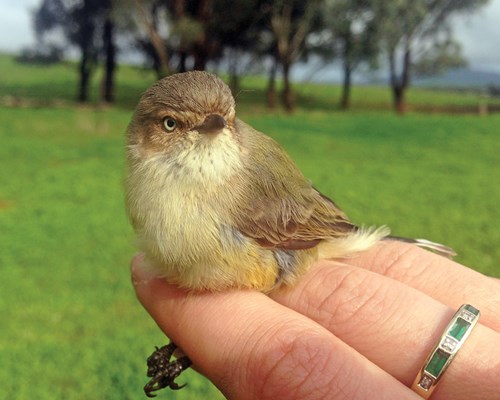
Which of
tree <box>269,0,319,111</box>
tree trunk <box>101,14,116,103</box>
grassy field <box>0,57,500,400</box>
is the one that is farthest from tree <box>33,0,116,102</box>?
grassy field <box>0,57,500,400</box>

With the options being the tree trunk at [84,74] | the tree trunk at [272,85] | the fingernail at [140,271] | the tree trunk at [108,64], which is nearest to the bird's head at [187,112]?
the fingernail at [140,271]

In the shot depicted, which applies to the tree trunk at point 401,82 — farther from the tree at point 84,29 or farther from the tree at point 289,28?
the tree at point 84,29

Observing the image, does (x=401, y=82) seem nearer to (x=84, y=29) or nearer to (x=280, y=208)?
(x=84, y=29)

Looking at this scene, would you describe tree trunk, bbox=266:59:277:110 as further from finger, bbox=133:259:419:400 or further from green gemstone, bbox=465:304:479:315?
green gemstone, bbox=465:304:479:315

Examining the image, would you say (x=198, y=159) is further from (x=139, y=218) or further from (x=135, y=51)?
(x=135, y=51)

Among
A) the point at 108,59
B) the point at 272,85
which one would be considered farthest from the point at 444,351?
the point at 108,59

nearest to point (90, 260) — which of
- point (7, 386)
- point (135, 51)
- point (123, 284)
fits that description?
point (123, 284)

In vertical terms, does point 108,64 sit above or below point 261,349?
above
